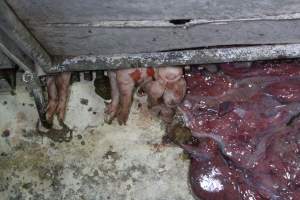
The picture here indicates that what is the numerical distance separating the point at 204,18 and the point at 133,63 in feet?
2.77

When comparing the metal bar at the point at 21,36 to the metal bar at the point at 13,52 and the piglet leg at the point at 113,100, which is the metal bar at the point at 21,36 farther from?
the piglet leg at the point at 113,100

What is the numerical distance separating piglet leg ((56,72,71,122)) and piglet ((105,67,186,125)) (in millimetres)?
377

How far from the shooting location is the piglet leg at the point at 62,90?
163 inches

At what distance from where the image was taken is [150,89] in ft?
13.2

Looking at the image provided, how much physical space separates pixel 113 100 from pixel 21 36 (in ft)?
3.92

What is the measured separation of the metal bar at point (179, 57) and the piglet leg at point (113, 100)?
23 cm

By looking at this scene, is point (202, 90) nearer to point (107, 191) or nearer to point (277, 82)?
point (277, 82)

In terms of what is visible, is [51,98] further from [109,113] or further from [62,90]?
[109,113]

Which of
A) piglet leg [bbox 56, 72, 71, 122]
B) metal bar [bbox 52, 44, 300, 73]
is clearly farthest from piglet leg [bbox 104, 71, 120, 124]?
piglet leg [bbox 56, 72, 71, 122]

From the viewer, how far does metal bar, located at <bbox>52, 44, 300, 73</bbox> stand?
367cm

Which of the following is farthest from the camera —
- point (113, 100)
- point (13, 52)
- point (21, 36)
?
point (113, 100)

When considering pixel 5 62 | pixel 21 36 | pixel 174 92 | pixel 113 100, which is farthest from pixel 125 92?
pixel 21 36

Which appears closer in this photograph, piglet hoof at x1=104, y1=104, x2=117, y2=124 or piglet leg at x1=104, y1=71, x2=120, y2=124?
piglet leg at x1=104, y1=71, x2=120, y2=124

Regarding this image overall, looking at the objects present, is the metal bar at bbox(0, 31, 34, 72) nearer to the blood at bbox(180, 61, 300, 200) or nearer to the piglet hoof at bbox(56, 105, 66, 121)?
the piglet hoof at bbox(56, 105, 66, 121)
